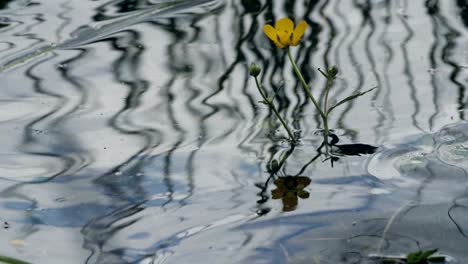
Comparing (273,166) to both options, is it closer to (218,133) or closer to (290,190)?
(290,190)

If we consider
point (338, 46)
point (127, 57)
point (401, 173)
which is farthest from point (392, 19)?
point (401, 173)

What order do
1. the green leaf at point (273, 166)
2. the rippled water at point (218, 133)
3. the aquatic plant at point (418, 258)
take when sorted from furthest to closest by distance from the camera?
1. the green leaf at point (273, 166)
2. the rippled water at point (218, 133)
3. the aquatic plant at point (418, 258)

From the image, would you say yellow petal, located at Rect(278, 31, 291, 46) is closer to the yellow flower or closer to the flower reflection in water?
the yellow flower

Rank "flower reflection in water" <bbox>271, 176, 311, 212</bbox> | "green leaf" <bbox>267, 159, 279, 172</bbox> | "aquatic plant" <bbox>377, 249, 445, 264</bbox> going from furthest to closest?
"green leaf" <bbox>267, 159, 279, 172</bbox> < "flower reflection in water" <bbox>271, 176, 311, 212</bbox> < "aquatic plant" <bbox>377, 249, 445, 264</bbox>

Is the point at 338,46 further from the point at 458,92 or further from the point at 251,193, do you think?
the point at 251,193

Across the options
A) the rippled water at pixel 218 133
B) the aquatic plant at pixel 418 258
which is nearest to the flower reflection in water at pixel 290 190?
the rippled water at pixel 218 133

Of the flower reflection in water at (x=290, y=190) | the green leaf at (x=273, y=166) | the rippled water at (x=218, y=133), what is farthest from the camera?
the green leaf at (x=273, y=166)

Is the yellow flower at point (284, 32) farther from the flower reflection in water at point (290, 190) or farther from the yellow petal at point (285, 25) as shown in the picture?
the flower reflection in water at point (290, 190)

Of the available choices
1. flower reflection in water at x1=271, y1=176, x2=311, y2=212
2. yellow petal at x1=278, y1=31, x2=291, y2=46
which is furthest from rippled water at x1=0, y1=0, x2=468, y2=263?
yellow petal at x1=278, y1=31, x2=291, y2=46
